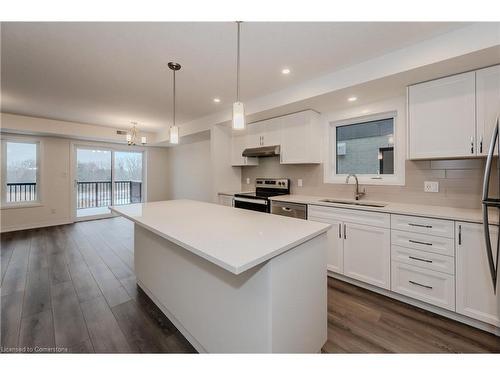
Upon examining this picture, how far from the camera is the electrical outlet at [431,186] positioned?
2.30m

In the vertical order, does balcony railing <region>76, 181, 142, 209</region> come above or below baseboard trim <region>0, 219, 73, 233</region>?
above

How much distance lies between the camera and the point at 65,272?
270cm

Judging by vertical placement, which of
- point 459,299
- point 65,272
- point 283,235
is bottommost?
point 65,272

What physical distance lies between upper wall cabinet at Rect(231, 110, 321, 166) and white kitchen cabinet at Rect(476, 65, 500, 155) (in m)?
1.63

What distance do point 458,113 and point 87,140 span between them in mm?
7067

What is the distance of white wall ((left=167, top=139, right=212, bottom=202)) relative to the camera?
18.1 feet

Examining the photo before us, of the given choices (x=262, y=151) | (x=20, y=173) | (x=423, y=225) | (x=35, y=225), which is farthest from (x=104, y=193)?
(x=423, y=225)

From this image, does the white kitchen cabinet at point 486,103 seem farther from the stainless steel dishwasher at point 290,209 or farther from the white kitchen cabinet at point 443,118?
the stainless steel dishwasher at point 290,209

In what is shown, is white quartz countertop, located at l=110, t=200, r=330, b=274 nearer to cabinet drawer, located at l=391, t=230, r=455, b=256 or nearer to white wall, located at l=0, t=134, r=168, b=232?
cabinet drawer, located at l=391, t=230, r=455, b=256

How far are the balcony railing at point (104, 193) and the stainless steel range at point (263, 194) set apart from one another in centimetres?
444

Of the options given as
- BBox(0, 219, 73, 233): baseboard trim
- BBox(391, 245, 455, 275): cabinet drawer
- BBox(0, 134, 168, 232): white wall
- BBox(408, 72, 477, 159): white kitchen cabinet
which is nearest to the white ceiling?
BBox(408, 72, 477, 159): white kitchen cabinet

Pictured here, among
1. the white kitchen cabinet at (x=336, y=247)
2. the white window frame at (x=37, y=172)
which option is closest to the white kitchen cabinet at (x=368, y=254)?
the white kitchen cabinet at (x=336, y=247)
